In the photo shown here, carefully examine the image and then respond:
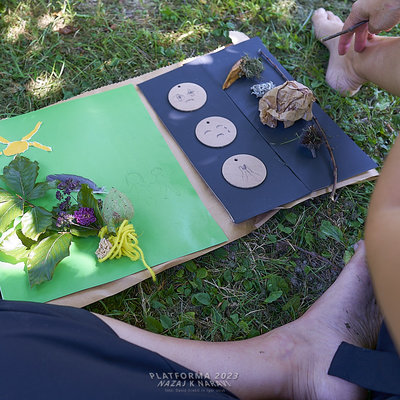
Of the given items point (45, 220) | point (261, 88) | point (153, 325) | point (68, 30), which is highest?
point (261, 88)

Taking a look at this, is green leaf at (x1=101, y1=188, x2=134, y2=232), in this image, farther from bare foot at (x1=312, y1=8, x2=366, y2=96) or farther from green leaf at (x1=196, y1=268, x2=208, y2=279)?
bare foot at (x1=312, y1=8, x2=366, y2=96)

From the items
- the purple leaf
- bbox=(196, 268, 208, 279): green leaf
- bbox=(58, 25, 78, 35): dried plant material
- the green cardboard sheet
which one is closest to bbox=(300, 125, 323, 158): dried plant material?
the green cardboard sheet

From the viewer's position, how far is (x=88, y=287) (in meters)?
1.06

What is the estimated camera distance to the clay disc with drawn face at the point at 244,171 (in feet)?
4.00

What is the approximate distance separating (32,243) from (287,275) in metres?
0.65

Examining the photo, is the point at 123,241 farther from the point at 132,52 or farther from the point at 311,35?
the point at 311,35

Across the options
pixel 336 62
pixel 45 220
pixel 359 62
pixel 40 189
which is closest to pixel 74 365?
pixel 45 220

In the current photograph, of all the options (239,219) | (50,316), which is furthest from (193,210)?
(50,316)

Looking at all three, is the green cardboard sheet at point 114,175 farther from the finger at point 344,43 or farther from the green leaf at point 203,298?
the finger at point 344,43

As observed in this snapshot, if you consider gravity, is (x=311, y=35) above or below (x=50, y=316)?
above

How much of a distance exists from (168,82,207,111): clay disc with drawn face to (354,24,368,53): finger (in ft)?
1.57

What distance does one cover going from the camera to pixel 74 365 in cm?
65

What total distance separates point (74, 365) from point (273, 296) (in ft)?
1.90

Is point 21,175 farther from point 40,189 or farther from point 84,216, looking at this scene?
point 84,216
